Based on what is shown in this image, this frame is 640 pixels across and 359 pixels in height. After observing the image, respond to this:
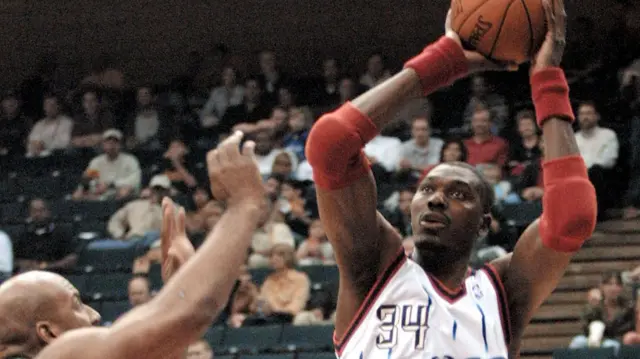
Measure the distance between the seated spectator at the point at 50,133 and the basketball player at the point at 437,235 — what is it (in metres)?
9.43

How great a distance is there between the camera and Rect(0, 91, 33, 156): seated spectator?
12875 mm

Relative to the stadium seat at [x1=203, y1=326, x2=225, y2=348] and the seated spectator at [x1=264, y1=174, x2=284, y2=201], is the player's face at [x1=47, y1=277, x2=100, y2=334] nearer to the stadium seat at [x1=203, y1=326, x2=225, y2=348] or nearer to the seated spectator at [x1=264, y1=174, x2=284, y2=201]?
the stadium seat at [x1=203, y1=326, x2=225, y2=348]

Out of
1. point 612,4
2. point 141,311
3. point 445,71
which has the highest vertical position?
point 612,4

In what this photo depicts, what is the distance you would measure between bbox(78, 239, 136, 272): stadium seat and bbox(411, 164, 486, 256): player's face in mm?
6733

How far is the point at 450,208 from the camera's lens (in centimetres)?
343

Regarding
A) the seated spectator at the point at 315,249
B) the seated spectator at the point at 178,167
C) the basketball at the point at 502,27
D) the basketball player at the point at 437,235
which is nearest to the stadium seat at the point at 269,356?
the seated spectator at the point at 315,249

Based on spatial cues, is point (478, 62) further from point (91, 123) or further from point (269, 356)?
point (91, 123)

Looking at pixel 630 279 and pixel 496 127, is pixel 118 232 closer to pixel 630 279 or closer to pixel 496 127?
pixel 496 127

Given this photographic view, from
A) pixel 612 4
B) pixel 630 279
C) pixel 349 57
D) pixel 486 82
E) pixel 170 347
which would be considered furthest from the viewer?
pixel 349 57

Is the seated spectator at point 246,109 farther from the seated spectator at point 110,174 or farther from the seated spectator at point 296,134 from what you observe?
the seated spectator at point 110,174

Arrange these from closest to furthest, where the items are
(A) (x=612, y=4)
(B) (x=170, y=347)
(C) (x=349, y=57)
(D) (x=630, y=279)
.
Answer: (B) (x=170, y=347) → (D) (x=630, y=279) → (A) (x=612, y=4) → (C) (x=349, y=57)

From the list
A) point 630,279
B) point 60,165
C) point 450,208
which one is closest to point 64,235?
point 60,165

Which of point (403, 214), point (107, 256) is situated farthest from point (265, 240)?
point (107, 256)

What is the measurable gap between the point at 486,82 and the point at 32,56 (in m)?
6.27
